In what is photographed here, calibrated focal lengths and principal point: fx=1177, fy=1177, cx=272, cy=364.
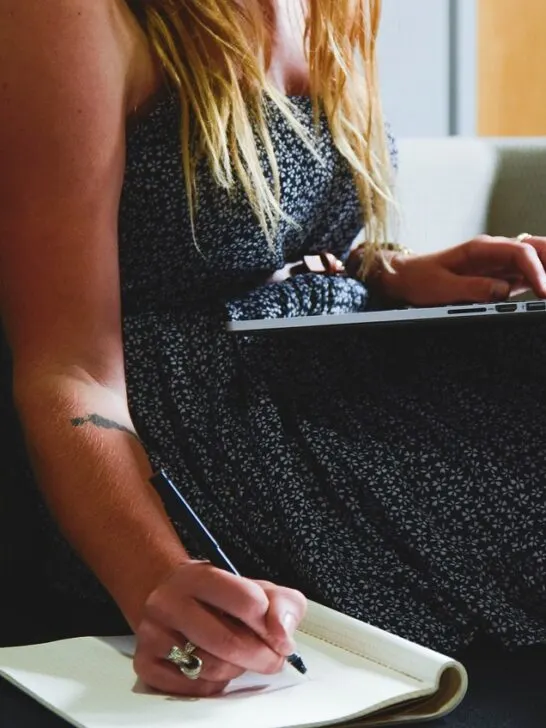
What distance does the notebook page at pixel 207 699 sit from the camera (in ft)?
1.95

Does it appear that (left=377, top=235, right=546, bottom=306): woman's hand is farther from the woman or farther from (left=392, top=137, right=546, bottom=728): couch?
(left=392, top=137, right=546, bottom=728): couch

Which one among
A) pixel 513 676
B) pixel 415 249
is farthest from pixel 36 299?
pixel 415 249

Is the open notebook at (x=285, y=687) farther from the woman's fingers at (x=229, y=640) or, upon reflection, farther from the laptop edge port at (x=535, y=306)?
the laptop edge port at (x=535, y=306)

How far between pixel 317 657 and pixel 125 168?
39cm

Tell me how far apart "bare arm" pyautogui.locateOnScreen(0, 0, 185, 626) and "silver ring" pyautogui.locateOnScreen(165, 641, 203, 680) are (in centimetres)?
17

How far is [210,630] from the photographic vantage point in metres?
0.60

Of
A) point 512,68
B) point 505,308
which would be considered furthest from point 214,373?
point 512,68

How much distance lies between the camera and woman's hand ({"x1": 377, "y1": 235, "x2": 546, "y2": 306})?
979mm

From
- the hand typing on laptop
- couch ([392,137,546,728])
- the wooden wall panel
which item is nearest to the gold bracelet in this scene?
the hand typing on laptop

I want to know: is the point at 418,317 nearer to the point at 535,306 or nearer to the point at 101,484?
the point at 535,306

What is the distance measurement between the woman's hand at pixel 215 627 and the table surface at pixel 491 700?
0.21 ft

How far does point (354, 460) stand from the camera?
0.81 meters

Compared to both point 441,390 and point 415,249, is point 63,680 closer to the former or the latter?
point 441,390

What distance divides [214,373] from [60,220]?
6.3 inches
